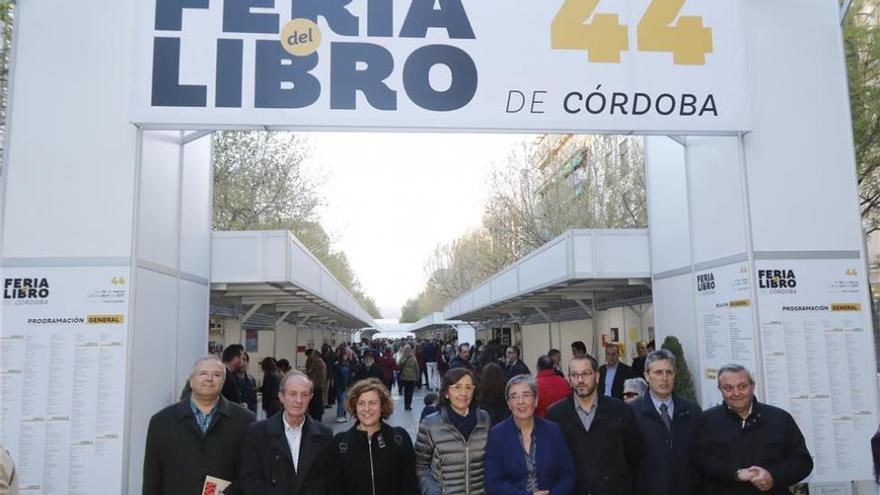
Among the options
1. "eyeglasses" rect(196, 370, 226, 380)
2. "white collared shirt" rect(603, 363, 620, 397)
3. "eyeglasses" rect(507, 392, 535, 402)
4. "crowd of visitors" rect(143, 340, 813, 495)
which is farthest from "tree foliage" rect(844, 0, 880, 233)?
"eyeglasses" rect(196, 370, 226, 380)

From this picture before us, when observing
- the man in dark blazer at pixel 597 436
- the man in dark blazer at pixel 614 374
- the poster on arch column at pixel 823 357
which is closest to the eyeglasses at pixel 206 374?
the man in dark blazer at pixel 597 436

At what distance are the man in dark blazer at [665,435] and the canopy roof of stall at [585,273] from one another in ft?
17.0

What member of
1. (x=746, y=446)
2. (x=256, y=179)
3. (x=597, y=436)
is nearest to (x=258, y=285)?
(x=597, y=436)

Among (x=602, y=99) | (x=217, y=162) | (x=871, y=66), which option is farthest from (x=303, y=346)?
(x=602, y=99)

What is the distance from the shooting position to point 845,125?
6.57 meters

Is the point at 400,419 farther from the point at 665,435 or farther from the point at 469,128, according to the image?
the point at 665,435

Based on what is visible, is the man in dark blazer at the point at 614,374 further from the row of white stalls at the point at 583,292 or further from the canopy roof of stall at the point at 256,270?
the canopy roof of stall at the point at 256,270

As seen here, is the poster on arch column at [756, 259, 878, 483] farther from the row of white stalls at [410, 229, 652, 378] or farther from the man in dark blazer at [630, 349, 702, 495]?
the man in dark blazer at [630, 349, 702, 495]

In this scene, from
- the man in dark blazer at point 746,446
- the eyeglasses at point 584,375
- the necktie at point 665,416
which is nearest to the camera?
the man in dark blazer at point 746,446

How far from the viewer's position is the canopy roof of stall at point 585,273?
9.84 metres

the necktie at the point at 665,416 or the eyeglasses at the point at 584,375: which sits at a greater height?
the eyeglasses at the point at 584,375

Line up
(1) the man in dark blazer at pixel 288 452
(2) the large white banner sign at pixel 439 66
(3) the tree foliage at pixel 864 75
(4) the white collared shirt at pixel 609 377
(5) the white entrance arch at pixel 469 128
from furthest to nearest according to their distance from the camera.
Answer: (3) the tree foliage at pixel 864 75 < (4) the white collared shirt at pixel 609 377 < (2) the large white banner sign at pixel 439 66 < (5) the white entrance arch at pixel 469 128 < (1) the man in dark blazer at pixel 288 452

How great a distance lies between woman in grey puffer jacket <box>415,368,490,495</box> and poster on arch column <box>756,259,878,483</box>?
3305 millimetres

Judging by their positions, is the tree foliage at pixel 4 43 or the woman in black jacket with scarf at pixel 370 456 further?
the tree foliage at pixel 4 43
